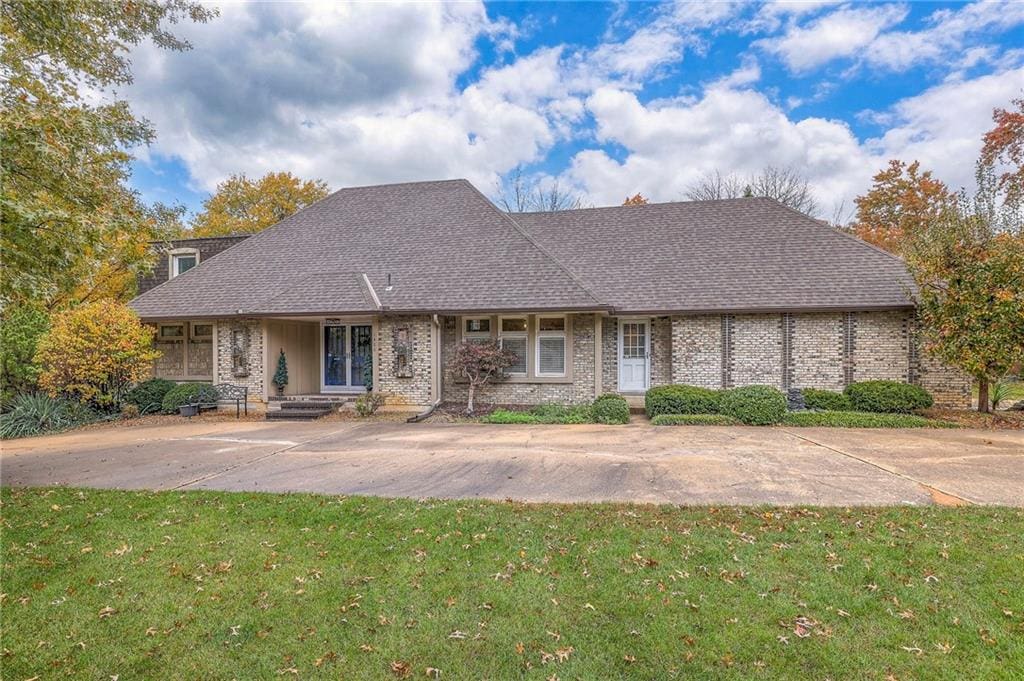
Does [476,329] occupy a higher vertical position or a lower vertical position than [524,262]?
lower

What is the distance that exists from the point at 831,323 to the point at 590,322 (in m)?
6.07

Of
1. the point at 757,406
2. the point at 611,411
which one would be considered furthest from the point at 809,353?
the point at 611,411

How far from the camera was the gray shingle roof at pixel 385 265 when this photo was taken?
42.3ft

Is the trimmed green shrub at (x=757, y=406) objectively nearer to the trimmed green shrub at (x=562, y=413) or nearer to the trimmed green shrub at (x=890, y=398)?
the trimmed green shrub at (x=890, y=398)

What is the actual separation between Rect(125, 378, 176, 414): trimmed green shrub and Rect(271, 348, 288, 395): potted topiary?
2.93 m

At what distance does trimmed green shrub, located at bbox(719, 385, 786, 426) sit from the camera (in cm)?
1037

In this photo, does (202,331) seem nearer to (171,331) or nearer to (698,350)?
(171,331)

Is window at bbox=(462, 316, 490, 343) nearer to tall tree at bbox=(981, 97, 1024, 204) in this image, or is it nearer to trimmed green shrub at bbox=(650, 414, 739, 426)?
trimmed green shrub at bbox=(650, 414, 739, 426)

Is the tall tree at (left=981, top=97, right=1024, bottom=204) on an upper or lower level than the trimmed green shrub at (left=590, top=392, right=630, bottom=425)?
upper

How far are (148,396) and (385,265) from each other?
294 inches

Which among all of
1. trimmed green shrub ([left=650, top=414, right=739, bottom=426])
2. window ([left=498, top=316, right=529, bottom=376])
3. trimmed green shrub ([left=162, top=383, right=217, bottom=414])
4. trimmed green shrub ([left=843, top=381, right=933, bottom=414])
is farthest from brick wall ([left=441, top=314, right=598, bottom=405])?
trimmed green shrub ([left=162, top=383, right=217, bottom=414])

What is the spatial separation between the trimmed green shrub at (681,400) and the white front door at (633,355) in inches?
67.2

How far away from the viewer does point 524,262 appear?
44.7ft

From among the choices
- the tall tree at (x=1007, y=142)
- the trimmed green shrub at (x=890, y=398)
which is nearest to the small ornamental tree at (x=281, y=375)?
the trimmed green shrub at (x=890, y=398)
